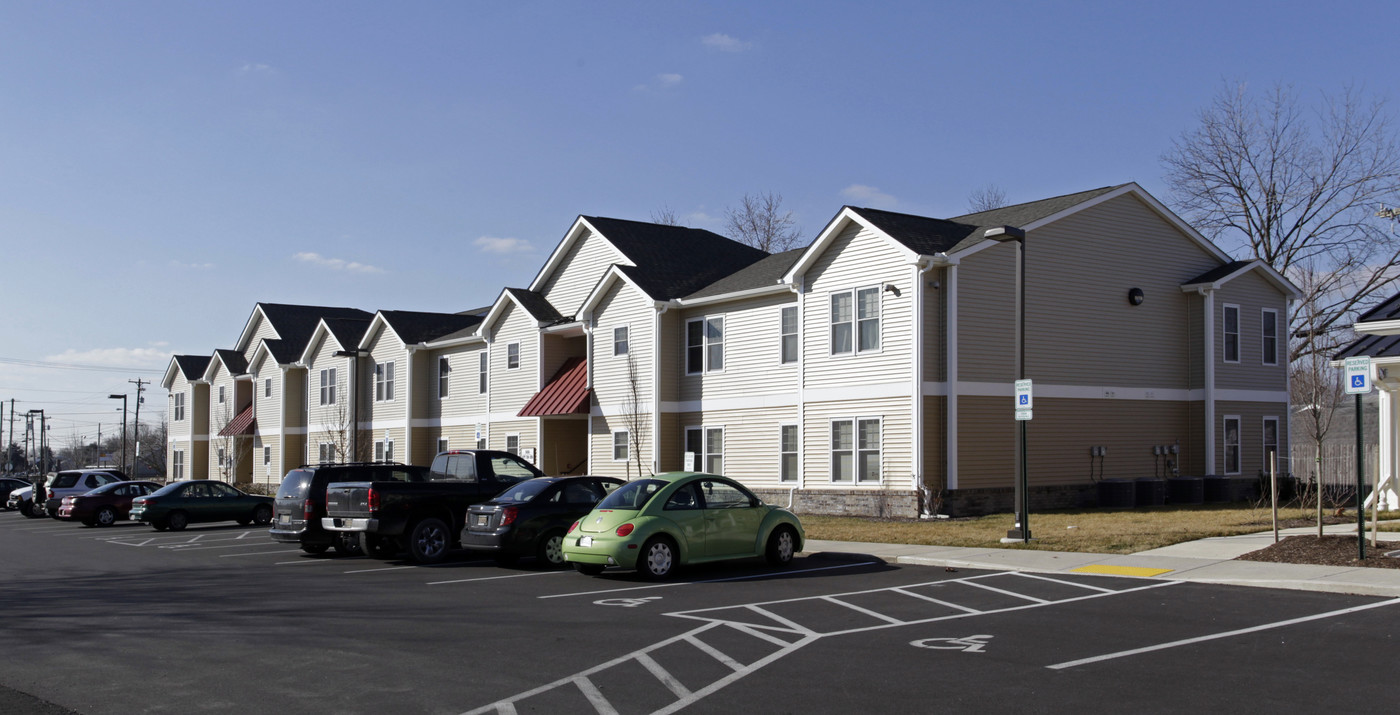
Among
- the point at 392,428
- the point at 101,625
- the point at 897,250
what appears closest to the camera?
the point at 101,625

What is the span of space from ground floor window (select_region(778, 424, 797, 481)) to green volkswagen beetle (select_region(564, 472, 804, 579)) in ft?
37.8

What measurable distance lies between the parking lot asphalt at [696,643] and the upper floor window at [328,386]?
3321 cm

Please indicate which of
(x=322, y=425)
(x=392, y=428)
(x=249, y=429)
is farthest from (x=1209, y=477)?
(x=249, y=429)

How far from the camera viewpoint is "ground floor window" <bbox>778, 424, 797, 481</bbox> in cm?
2900

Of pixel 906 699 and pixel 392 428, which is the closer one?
pixel 906 699

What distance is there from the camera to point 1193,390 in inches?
1182

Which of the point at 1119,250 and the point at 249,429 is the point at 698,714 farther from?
the point at 249,429

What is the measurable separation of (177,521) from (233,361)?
99.0 feet

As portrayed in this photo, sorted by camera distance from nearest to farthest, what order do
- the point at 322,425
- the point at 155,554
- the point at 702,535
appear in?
the point at 702,535, the point at 155,554, the point at 322,425

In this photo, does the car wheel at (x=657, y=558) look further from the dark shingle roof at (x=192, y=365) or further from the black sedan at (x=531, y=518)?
the dark shingle roof at (x=192, y=365)

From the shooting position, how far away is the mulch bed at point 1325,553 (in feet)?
48.2

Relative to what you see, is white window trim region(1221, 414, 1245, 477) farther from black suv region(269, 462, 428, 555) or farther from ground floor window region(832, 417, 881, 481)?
black suv region(269, 462, 428, 555)

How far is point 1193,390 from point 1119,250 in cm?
436

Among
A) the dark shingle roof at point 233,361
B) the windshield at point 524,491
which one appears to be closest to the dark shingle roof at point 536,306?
the windshield at point 524,491
